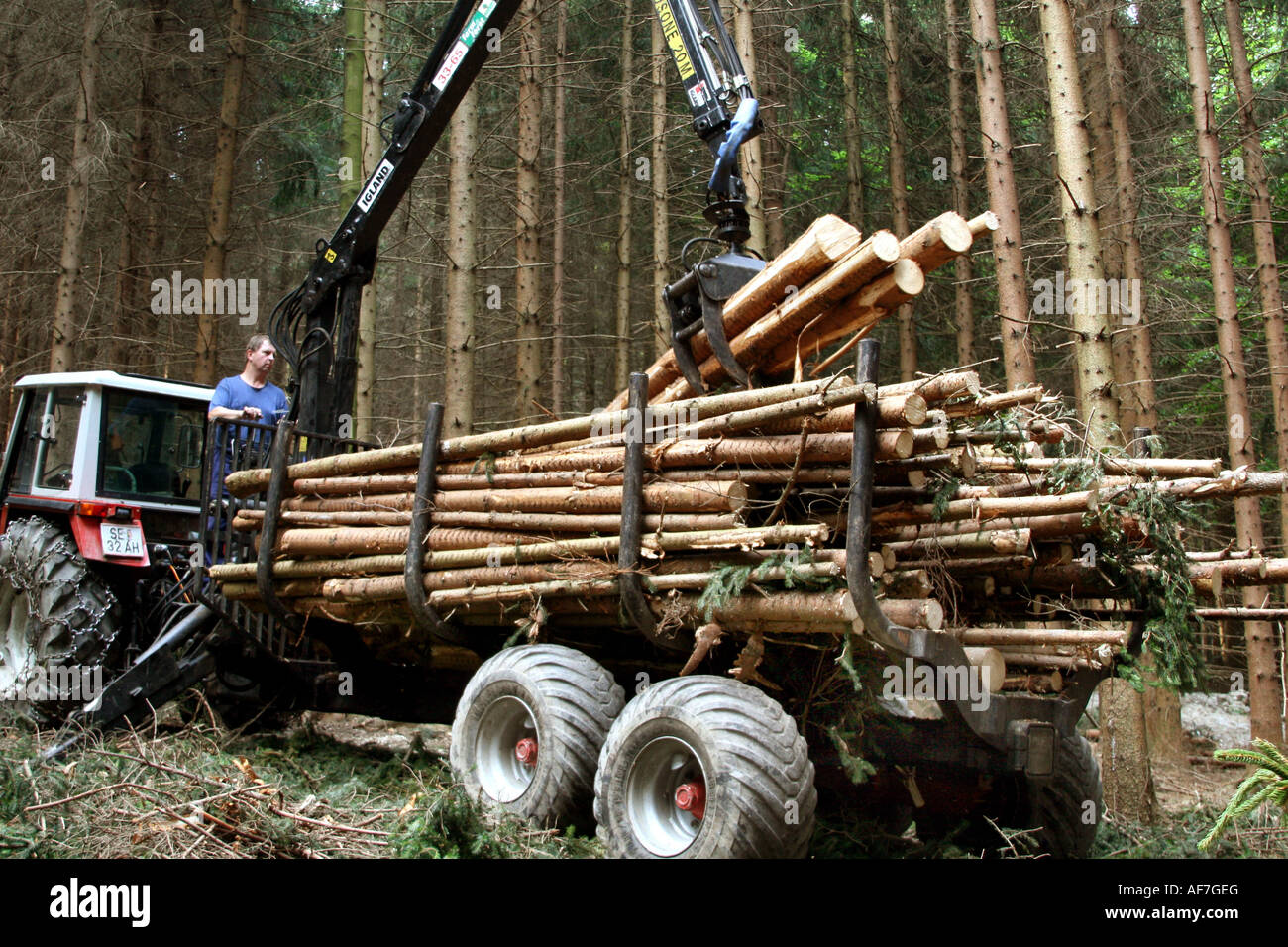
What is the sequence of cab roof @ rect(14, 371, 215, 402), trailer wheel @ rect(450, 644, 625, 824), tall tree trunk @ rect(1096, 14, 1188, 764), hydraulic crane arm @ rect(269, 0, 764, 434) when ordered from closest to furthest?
1. trailer wheel @ rect(450, 644, 625, 824)
2. hydraulic crane arm @ rect(269, 0, 764, 434)
3. cab roof @ rect(14, 371, 215, 402)
4. tall tree trunk @ rect(1096, 14, 1188, 764)

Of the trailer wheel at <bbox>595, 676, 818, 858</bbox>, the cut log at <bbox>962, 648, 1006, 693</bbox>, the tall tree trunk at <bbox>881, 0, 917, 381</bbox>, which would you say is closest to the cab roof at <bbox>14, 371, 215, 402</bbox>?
the trailer wheel at <bbox>595, 676, 818, 858</bbox>

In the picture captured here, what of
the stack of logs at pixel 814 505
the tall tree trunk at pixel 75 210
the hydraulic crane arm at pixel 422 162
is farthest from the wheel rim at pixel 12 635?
the tall tree trunk at pixel 75 210

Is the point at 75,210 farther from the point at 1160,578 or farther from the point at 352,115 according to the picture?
the point at 1160,578

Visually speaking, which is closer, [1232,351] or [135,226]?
[1232,351]

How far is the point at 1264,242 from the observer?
1073 centimetres

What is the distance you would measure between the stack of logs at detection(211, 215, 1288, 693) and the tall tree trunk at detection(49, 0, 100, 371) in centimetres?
871

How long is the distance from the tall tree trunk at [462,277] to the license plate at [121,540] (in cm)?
343

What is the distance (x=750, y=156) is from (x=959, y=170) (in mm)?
6308

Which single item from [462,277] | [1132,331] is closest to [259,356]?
[462,277]

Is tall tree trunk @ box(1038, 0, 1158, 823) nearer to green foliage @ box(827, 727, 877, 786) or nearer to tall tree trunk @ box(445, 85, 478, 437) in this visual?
green foliage @ box(827, 727, 877, 786)

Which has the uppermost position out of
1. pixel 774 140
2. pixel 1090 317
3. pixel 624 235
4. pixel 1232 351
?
pixel 774 140

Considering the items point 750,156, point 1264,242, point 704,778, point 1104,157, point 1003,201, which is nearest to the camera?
point 704,778

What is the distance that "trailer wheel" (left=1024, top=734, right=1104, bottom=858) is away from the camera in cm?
545
